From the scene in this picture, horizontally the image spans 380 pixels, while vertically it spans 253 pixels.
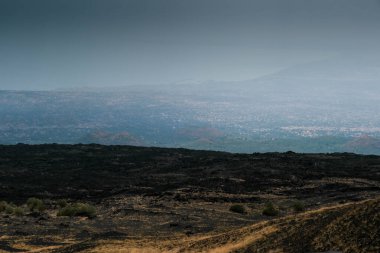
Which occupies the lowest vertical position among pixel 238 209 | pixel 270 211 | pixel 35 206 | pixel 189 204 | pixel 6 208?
pixel 35 206

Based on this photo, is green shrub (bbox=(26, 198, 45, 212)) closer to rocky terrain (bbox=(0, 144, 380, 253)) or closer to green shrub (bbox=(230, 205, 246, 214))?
rocky terrain (bbox=(0, 144, 380, 253))

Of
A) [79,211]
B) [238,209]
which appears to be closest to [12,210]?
[79,211]

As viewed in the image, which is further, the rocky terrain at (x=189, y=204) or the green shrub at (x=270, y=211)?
the green shrub at (x=270, y=211)

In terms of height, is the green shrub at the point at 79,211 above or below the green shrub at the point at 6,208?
above

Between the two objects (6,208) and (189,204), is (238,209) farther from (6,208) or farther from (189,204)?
(6,208)

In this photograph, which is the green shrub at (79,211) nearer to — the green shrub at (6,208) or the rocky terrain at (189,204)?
the rocky terrain at (189,204)

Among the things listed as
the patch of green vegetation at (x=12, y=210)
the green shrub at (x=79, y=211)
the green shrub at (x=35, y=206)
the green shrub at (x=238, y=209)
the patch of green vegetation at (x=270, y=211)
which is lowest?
the green shrub at (x=35, y=206)

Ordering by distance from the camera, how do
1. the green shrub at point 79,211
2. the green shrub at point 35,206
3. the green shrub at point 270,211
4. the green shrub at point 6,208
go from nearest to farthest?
the green shrub at point 270,211, the green shrub at point 79,211, the green shrub at point 6,208, the green shrub at point 35,206

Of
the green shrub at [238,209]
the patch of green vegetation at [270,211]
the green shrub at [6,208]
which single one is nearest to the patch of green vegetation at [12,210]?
the green shrub at [6,208]

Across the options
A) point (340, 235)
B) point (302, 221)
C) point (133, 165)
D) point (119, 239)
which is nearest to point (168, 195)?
point (119, 239)

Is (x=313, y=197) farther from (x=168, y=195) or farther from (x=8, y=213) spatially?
(x=8, y=213)
